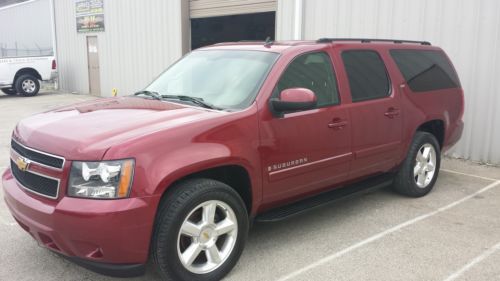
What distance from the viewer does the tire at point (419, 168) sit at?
5.40 m

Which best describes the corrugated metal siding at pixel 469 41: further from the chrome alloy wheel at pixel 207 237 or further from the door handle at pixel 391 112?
the chrome alloy wheel at pixel 207 237

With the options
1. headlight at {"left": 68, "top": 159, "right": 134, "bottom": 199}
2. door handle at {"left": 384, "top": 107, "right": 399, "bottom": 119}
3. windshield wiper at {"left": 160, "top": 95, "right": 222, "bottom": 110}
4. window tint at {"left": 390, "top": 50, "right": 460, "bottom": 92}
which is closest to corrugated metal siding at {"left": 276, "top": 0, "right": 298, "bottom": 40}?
window tint at {"left": 390, "top": 50, "right": 460, "bottom": 92}

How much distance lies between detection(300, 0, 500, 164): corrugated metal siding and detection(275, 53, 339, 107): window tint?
158 inches

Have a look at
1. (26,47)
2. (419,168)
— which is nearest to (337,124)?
(419,168)

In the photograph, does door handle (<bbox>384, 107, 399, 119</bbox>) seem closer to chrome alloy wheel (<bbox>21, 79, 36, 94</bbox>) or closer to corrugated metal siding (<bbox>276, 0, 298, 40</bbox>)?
corrugated metal siding (<bbox>276, 0, 298, 40</bbox>)

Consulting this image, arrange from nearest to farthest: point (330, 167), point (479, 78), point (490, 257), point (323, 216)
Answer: point (490, 257) < point (330, 167) < point (323, 216) < point (479, 78)

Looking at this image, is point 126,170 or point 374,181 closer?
point 126,170

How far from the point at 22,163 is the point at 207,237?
1448 millimetres

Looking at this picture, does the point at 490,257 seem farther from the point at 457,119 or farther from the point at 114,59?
the point at 114,59

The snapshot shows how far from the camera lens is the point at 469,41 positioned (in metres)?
7.39

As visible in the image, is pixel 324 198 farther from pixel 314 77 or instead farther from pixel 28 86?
pixel 28 86

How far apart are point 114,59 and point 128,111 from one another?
44.9 feet

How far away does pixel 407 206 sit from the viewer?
17.5 ft

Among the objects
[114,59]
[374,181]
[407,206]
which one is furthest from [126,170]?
[114,59]
